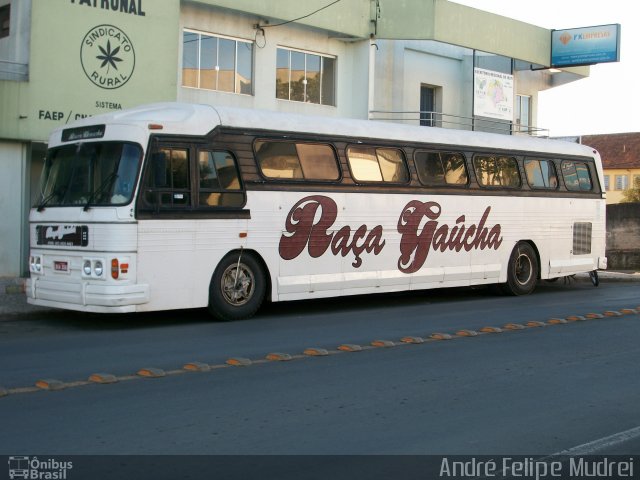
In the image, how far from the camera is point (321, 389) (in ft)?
25.8

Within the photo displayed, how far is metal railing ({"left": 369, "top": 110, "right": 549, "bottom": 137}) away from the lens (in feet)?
85.3

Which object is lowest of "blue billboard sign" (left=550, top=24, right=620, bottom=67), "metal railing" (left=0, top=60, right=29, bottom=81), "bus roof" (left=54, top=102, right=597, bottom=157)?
"bus roof" (left=54, top=102, right=597, bottom=157)

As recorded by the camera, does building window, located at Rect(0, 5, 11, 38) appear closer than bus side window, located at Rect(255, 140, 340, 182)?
No

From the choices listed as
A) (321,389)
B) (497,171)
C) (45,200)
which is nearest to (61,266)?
(45,200)

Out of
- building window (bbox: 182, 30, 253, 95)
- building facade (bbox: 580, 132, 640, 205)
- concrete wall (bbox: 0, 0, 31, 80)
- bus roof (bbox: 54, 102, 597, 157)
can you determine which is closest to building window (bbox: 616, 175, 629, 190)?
building facade (bbox: 580, 132, 640, 205)

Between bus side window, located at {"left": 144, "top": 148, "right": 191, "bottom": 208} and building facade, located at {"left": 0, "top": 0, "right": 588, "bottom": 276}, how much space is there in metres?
3.86

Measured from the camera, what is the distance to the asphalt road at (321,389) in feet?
20.2

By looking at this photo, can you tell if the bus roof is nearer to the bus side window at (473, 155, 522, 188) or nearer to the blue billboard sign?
the bus side window at (473, 155, 522, 188)

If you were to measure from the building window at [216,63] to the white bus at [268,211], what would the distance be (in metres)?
7.87

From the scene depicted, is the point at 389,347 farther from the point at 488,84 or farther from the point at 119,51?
the point at 488,84

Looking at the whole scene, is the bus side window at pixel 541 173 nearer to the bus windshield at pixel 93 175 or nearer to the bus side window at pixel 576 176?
the bus side window at pixel 576 176

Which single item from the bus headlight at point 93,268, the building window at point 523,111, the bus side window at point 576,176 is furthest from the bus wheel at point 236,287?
the building window at point 523,111

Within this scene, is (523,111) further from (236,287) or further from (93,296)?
(93,296)
